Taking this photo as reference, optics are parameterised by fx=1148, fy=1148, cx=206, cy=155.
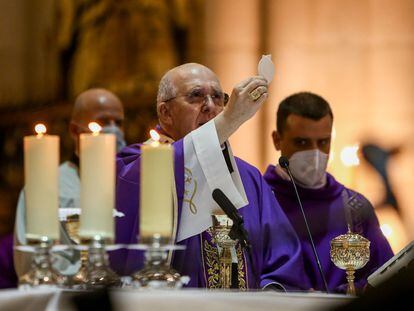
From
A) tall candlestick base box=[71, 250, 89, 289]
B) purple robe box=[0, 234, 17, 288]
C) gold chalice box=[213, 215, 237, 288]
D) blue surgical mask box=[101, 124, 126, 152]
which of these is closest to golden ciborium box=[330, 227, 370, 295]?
gold chalice box=[213, 215, 237, 288]

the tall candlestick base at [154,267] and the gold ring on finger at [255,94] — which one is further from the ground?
the gold ring on finger at [255,94]

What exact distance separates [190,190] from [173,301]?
198 centimetres

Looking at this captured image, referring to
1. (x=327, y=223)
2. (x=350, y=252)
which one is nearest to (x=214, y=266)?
(x=350, y=252)

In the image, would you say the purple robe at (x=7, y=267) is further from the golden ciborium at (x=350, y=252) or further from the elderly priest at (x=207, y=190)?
the golden ciborium at (x=350, y=252)

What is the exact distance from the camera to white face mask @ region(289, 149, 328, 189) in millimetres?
5664

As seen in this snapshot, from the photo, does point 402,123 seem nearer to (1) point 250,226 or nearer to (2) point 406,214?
(2) point 406,214

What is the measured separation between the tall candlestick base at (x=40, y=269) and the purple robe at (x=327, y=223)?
8.75ft

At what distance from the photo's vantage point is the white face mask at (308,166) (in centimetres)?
566

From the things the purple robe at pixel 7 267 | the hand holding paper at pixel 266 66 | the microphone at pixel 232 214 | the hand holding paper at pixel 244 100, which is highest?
the hand holding paper at pixel 266 66

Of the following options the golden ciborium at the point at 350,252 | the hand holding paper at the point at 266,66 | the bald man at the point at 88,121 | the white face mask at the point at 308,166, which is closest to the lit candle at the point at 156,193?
the hand holding paper at the point at 266,66

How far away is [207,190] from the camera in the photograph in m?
4.29

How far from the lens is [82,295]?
2.18 metres

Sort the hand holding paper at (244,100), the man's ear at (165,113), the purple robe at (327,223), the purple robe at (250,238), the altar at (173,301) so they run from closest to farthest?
1. the altar at (173,301)
2. the hand holding paper at (244,100)
3. the purple robe at (250,238)
4. the man's ear at (165,113)
5. the purple robe at (327,223)

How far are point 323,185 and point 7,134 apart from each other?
3.96 metres
